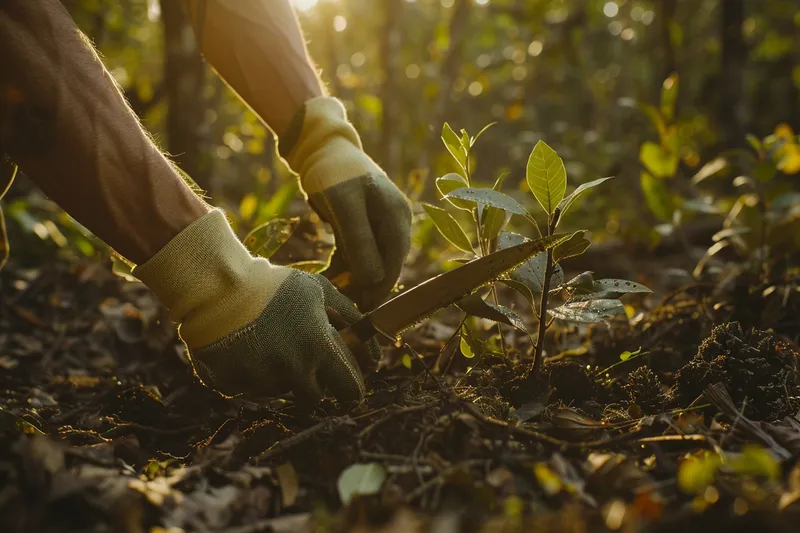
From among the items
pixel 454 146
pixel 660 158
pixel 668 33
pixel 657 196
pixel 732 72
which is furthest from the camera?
pixel 732 72

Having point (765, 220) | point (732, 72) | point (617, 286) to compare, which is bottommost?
point (732, 72)

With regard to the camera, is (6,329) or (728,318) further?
(6,329)

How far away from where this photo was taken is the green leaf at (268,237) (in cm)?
192

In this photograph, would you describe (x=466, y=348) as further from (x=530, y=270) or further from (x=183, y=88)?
(x=183, y=88)

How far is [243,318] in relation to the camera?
4.71 feet

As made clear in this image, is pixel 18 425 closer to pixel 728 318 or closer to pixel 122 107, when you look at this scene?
pixel 122 107

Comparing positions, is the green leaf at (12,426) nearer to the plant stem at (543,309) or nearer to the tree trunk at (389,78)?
the plant stem at (543,309)

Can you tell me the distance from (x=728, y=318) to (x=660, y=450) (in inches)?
36.1

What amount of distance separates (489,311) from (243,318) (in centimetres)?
53

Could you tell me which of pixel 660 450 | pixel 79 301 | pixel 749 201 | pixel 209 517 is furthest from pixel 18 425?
pixel 749 201

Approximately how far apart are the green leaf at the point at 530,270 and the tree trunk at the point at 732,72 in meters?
4.21

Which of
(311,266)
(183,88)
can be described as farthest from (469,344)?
(183,88)

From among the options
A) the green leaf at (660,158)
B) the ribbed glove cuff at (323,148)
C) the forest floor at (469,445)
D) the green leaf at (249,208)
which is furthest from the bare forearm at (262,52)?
the green leaf at (660,158)

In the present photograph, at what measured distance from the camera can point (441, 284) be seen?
4.67 feet
